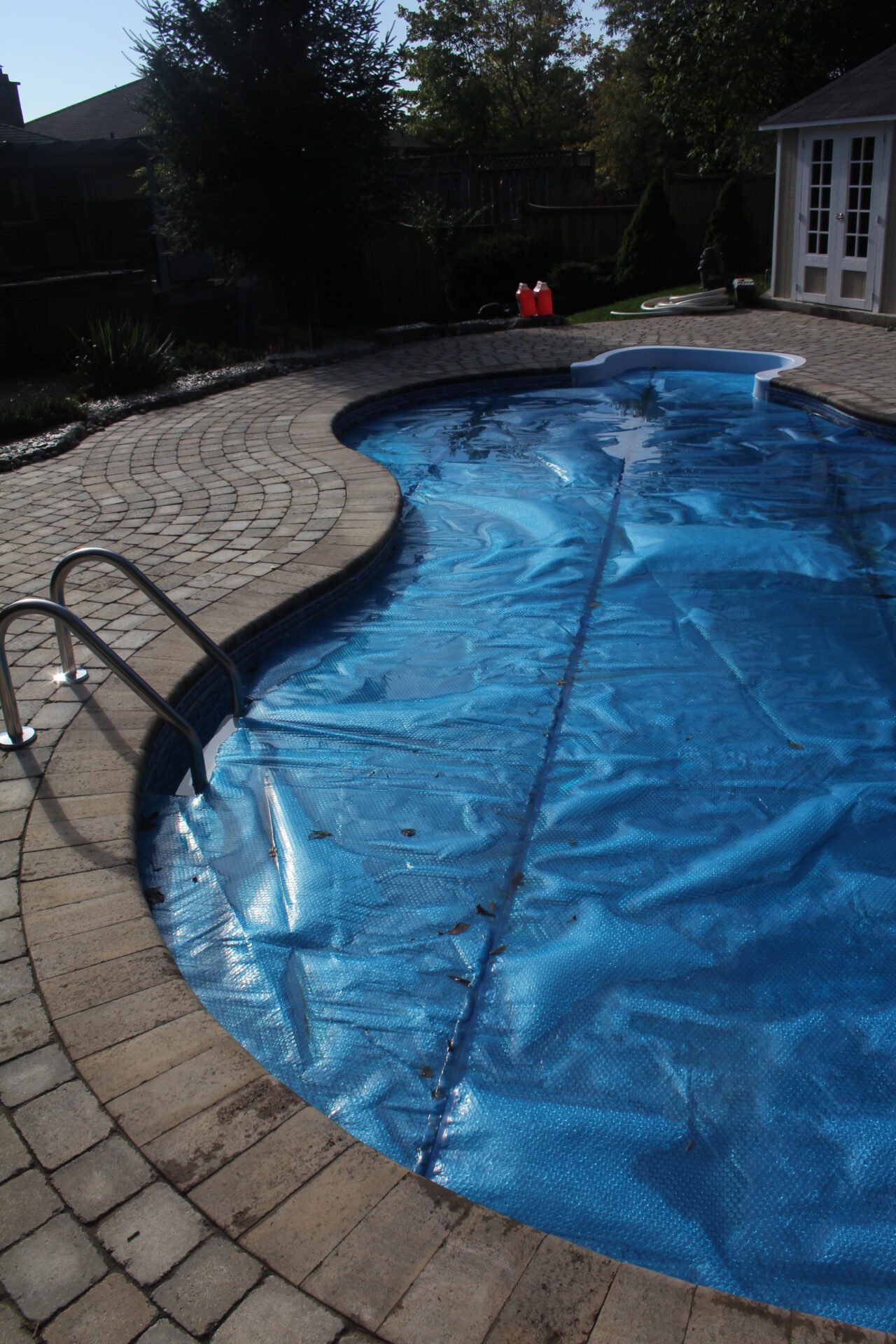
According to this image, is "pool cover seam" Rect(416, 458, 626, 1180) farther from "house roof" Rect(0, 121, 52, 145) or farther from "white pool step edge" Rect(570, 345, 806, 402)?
"house roof" Rect(0, 121, 52, 145)

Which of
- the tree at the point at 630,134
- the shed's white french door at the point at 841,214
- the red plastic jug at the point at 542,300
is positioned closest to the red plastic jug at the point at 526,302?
the red plastic jug at the point at 542,300

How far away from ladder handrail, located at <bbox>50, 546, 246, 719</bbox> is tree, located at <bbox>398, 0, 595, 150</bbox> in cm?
3972

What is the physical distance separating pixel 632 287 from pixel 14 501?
1383 centimetres

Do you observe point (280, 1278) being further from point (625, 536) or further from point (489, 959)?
point (625, 536)

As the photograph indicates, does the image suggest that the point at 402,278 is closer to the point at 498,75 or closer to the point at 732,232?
the point at 732,232

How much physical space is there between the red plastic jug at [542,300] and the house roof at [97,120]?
13.6 m

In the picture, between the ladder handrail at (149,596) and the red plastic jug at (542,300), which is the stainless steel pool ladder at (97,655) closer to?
the ladder handrail at (149,596)

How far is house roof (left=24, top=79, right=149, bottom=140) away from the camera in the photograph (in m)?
23.0

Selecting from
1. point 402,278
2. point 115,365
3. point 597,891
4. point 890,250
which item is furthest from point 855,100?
point 597,891

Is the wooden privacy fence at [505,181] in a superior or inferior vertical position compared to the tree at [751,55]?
inferior

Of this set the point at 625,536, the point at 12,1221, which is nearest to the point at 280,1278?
the point at 12,1221

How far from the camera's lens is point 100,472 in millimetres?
7652

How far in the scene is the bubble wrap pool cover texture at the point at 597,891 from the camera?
7.80ft

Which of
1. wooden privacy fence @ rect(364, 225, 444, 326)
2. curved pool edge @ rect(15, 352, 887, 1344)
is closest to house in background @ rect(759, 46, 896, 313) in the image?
wooden privacy fence @ rect(364, 225, 444, 326)
